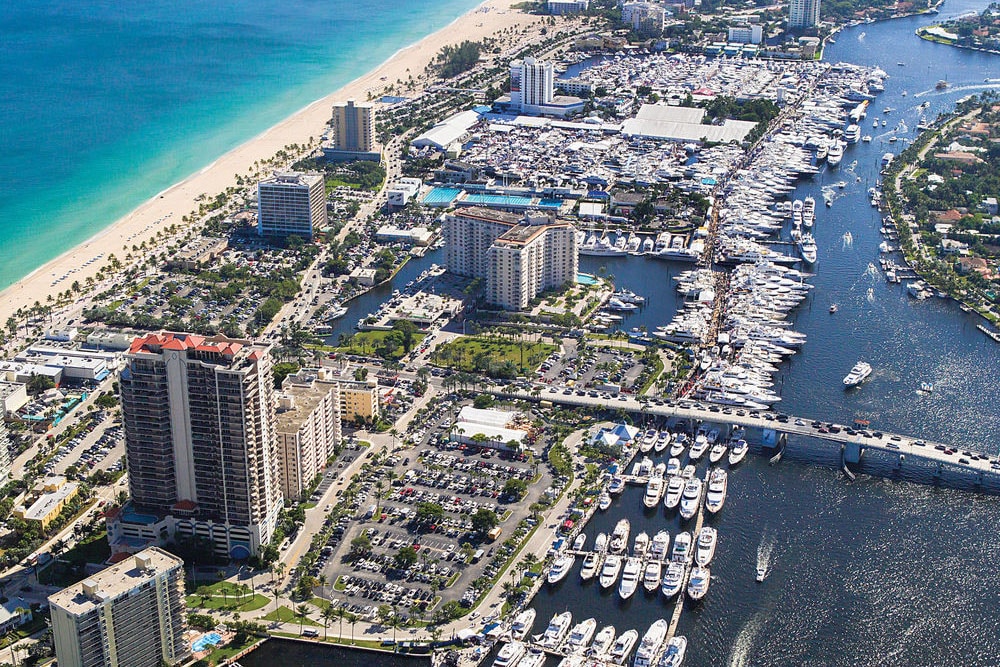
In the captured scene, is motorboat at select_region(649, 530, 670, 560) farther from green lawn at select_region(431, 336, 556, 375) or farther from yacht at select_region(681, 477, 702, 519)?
green lawn at select_region(431, 336, 556, 375)

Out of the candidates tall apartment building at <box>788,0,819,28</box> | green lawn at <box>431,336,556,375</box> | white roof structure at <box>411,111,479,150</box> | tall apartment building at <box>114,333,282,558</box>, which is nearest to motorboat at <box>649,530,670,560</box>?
tall apartment building at <box>114,333,282,558</box>

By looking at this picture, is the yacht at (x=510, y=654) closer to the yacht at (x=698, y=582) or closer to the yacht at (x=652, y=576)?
the yacht at (x=652, y=576)

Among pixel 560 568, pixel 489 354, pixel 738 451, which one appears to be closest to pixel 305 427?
pixel 560 568

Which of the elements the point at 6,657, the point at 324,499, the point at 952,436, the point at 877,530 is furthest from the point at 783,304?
the point at 6,657

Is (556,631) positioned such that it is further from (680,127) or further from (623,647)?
(680,127)

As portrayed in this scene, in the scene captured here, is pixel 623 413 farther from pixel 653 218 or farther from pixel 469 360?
pixel 653 218
